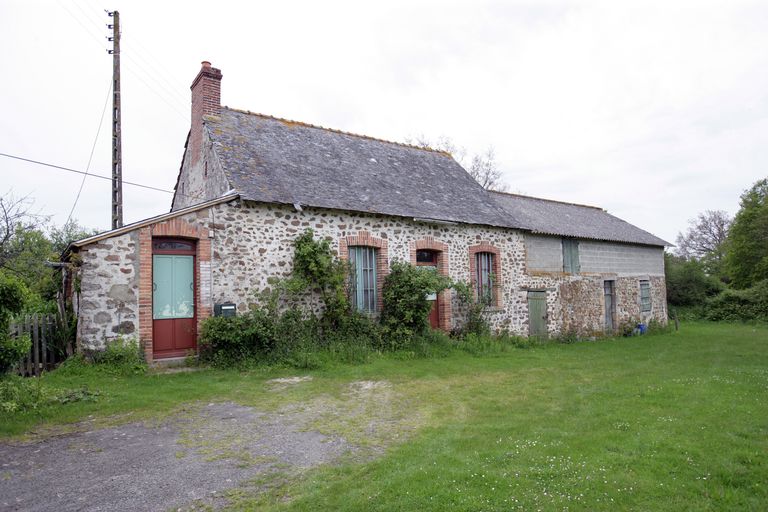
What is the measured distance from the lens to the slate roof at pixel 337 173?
1062 centimetres

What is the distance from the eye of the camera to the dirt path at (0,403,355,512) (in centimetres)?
374

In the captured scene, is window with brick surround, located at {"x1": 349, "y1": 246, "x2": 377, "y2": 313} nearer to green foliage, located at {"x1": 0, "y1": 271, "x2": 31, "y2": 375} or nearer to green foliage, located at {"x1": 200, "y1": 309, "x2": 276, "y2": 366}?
green foliage, located at {"x1": 200, "y1": 309, "x2": 276, "y2": 366}

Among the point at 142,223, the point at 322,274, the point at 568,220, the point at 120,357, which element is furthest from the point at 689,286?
the point at 120,357

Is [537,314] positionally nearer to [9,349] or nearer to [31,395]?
[31,395]

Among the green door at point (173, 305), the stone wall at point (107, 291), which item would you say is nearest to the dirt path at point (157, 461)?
the stone wall at point (107, 291)

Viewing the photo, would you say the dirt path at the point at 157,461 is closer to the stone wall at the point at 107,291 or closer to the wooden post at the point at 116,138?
the stone wall at the point at 107,291

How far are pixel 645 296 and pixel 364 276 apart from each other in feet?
43.7

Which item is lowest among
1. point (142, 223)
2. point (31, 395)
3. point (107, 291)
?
point (31, 395)

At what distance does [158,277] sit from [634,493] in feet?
27.4

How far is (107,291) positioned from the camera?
27.5 feet

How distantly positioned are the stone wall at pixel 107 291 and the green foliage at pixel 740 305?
2555 cm

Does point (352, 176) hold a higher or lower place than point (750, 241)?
higher

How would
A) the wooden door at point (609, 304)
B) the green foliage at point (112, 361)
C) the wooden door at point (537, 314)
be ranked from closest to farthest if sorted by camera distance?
the green foliage at point (112, 361) → the wooden door at point (537, 314) → the wooden door at point (609, 304)

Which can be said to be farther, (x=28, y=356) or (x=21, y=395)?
(x=28, y=356)
